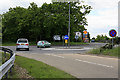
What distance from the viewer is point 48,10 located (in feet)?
162

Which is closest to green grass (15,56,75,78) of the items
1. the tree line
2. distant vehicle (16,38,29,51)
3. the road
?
the road

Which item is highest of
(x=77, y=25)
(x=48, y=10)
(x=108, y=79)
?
(x=48, y=10)

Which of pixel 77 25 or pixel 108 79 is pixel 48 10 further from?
pixel 108 79

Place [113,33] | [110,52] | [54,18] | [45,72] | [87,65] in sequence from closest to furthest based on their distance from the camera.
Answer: [45,72] < [87,65] < [110,52] < [113,33] < [54,18]

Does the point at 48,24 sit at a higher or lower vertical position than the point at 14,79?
higher

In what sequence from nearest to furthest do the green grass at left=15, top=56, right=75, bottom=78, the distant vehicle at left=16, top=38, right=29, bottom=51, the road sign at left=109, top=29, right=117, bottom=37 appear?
the green grass at left=15, top=56, right=75, bottom=78 < the road sign at left=109, top=29, right=117, bottom=37 < the distant vehicle at left=16, top=38, right=29, bottom=51

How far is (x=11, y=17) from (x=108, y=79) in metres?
55.3

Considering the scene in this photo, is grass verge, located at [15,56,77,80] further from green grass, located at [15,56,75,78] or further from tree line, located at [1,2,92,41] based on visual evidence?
tree line, located at [1,2,92,41]

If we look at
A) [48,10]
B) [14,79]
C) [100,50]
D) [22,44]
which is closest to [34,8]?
[48,10]

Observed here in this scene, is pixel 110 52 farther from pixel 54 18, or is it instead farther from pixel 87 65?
pixel 54 18

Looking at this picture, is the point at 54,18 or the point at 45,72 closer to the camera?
the point at 45,72

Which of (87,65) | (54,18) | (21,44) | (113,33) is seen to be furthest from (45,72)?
(54,18)

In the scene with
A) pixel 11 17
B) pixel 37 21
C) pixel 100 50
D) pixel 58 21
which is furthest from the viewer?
pixel 11 17

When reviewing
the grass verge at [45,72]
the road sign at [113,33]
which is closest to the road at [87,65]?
the grass verge at [45,72]
